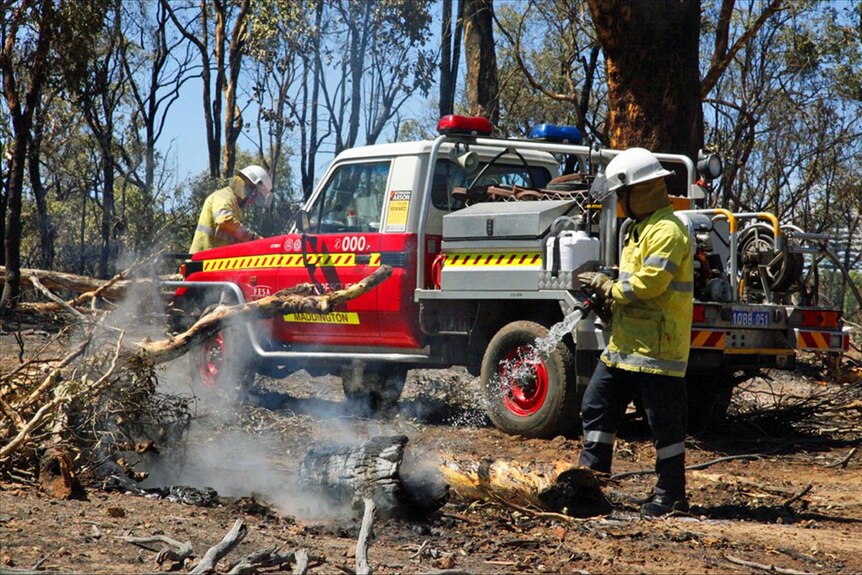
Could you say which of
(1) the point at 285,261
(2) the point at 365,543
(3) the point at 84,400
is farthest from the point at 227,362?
(2) the point at 365,543

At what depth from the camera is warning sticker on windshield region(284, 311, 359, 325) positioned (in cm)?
926

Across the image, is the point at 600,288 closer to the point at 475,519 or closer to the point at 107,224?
the point at 475,519

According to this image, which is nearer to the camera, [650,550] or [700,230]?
[650,550]

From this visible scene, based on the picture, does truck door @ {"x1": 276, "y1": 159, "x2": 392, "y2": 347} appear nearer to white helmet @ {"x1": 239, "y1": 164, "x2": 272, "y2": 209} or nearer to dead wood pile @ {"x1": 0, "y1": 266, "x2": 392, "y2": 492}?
white helmet @ {"x1": 239, "y1": 164, "x2": 272, "y2": 209}

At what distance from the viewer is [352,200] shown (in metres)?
9.38

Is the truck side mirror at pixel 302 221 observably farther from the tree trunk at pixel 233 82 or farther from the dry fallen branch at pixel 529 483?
the tree trunk at pixel 233 82

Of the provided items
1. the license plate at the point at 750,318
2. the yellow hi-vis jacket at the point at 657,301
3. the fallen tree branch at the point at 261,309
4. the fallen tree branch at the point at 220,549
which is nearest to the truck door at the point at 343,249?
the fallen tree branch at the point at 261,309

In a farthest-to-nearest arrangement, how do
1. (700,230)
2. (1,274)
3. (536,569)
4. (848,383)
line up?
(1,274) → (848,383) → (700,230) → (536,569)

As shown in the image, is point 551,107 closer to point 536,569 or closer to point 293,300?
point 293,300

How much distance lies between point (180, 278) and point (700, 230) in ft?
18.8

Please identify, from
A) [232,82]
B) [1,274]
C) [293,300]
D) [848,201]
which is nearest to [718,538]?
A: [293,300]

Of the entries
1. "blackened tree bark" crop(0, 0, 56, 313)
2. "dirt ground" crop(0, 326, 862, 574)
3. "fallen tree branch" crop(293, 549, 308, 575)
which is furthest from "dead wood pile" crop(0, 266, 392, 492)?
"blackened tree bark" crop(0, 0, 56, 313)

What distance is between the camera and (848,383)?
10.0 m

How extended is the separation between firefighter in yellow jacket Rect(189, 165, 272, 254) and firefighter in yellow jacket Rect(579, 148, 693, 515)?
5.18 meters
